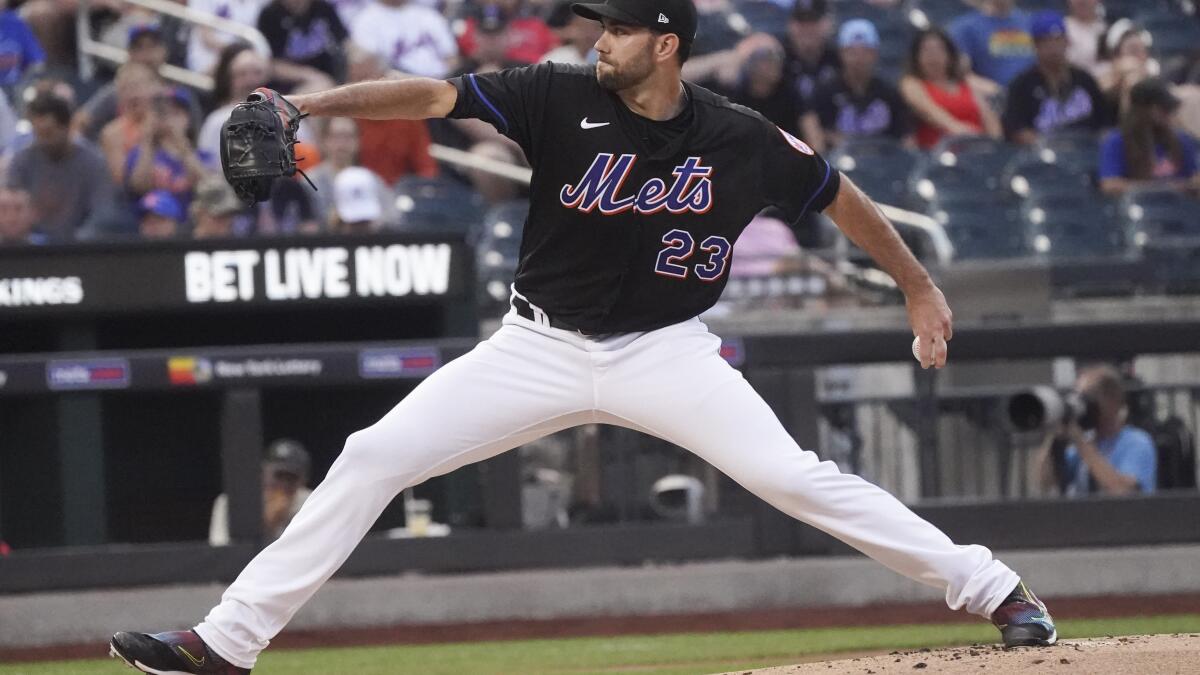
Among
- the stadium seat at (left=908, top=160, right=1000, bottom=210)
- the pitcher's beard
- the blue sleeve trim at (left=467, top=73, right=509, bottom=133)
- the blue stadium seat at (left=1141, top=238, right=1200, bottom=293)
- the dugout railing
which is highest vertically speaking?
the pitcher's beard

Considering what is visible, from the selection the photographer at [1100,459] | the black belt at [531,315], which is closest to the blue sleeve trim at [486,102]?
the black belt at [531,315]

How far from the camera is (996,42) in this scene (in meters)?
11.6

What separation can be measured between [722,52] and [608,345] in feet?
23.4

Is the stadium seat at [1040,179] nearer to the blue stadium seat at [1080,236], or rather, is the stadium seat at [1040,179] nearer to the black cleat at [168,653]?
the blue stadium seat at [1080,236]

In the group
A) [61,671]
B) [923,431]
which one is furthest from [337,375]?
[923,431]

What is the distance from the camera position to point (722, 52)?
11.2 metres

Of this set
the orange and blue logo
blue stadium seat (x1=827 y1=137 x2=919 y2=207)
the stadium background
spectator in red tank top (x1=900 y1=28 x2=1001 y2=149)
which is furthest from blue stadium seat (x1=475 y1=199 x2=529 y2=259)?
spectator in red tank top (x1=900 y1=28 x2=1001 y2=149)

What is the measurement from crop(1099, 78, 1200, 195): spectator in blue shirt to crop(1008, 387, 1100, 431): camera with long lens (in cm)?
290

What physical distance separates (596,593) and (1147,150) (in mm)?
4753

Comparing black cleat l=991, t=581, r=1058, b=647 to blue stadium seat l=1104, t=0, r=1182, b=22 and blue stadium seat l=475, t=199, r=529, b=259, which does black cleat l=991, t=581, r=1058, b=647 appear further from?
blue stadium seat l=1104, t=0, r=1182, b=22

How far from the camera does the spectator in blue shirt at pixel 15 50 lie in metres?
10.4

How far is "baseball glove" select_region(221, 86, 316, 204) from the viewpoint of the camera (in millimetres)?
3936

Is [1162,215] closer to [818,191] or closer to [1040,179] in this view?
[1040,179]

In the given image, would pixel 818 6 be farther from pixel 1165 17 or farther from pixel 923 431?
pixel 923 431
